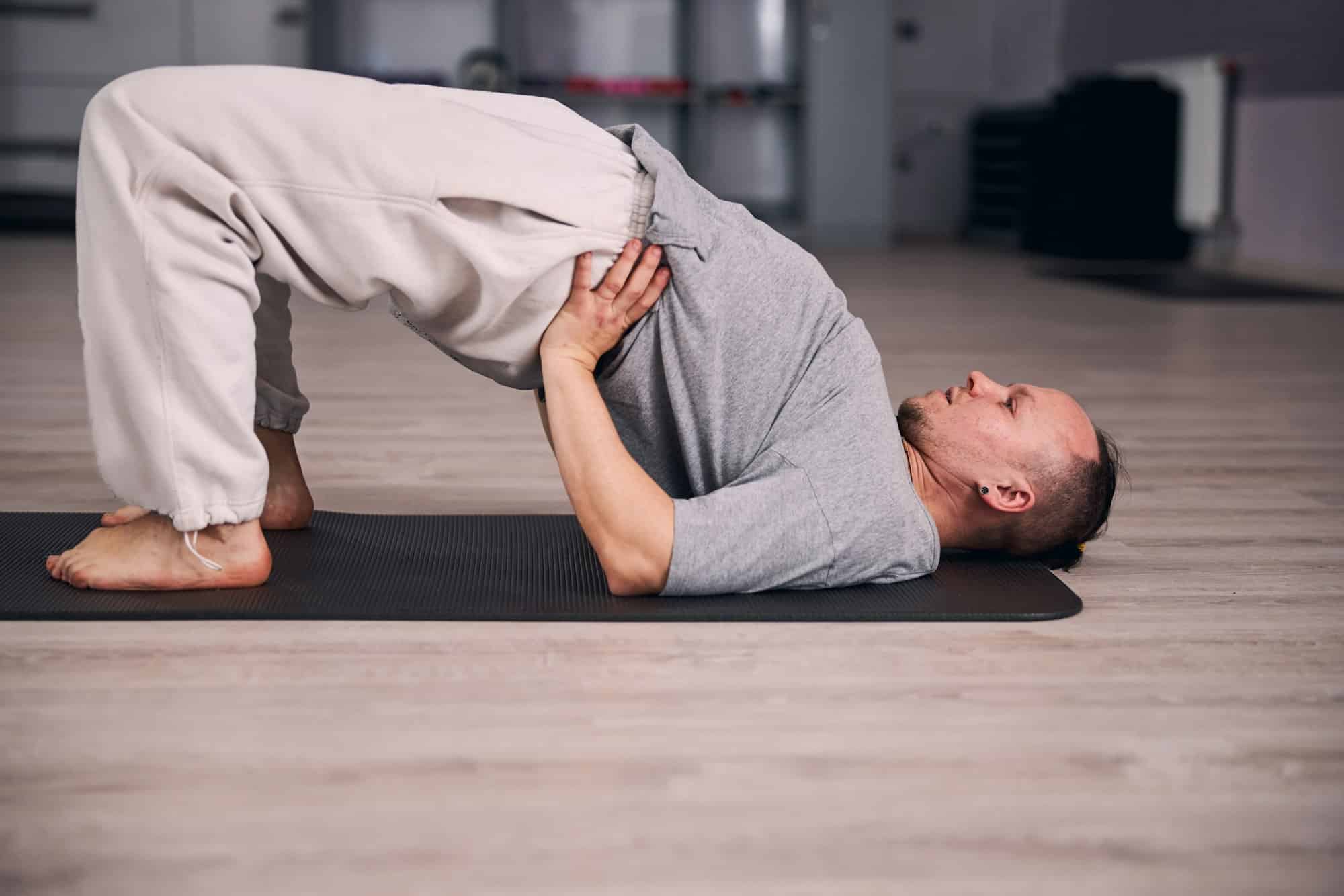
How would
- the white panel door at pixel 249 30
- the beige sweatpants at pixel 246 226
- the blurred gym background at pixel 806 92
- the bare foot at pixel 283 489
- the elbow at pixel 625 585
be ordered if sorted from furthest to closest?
the white panel door at pixel 249 30 < the blurred gym background at pixel 806 92 < the bare foot at pixel 283 489 < the elbow at pixel 625 585 < the beige sweatpants at pixel 246 226

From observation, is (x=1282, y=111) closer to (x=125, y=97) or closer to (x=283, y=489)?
(x=283, y=489)

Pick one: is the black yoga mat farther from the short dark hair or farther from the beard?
the beard

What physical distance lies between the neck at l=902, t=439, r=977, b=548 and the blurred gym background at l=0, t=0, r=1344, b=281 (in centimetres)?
485

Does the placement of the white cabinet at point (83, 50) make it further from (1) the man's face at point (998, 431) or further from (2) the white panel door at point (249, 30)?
(1) the man's face at point (998, 431)

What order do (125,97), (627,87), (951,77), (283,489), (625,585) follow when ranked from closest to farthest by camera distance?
(125,97) < (625,585) < (283,489) < (627,87) < (951,77)

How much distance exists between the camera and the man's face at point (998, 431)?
1518 millimetres

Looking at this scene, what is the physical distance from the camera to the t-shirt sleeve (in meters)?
1.40

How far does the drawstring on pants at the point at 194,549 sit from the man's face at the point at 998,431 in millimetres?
761

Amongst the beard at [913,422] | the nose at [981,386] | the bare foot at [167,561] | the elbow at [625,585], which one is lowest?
the elbow at [625,585]

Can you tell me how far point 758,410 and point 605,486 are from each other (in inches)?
7.7

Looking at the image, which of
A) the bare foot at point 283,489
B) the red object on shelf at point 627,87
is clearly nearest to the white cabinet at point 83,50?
the red object on shelf at point 627,87

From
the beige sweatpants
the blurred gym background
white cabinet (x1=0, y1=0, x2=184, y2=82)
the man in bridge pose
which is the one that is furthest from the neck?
white cabinet (x1=0, y1=0, x2=184, y2=82)

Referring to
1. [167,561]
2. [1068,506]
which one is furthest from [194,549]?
[1068,506]

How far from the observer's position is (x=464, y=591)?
1477 mm
